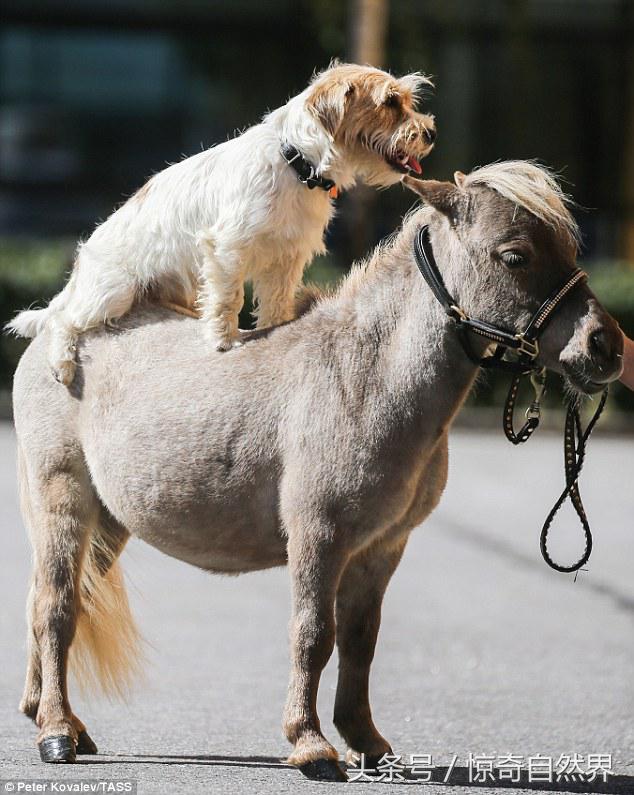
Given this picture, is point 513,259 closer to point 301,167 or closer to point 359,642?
point 301,167

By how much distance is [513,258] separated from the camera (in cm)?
410

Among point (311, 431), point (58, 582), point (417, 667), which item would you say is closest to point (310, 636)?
point (311, 431)

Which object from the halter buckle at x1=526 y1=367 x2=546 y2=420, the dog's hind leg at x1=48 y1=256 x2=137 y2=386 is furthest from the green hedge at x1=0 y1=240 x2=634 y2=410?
the halter buckle at x1=526 y1=367 x2=546 y2=420

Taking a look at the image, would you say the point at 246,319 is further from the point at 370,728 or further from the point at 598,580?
the point at 370,728

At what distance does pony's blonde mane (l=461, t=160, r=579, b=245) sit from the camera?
411 centimetres

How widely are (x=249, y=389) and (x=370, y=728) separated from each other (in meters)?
1.21

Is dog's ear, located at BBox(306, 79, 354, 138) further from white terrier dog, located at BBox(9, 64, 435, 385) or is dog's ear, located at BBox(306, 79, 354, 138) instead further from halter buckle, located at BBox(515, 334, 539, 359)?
halter buckle, located at BBox(515, 334, 539, 359)

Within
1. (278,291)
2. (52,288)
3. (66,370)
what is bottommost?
(52,288)

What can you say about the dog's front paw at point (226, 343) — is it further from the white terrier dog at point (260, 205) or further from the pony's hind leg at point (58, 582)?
the pony's hind leg at point (58, 582)

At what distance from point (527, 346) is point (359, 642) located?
1.17 m

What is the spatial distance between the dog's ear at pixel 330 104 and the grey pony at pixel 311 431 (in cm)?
40

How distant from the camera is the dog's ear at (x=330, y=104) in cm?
438

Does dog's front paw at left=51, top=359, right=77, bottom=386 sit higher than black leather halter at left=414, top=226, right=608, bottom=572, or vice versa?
black leather halter at left=414, top=226, right=608, bottom=572

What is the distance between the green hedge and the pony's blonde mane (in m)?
11.5
